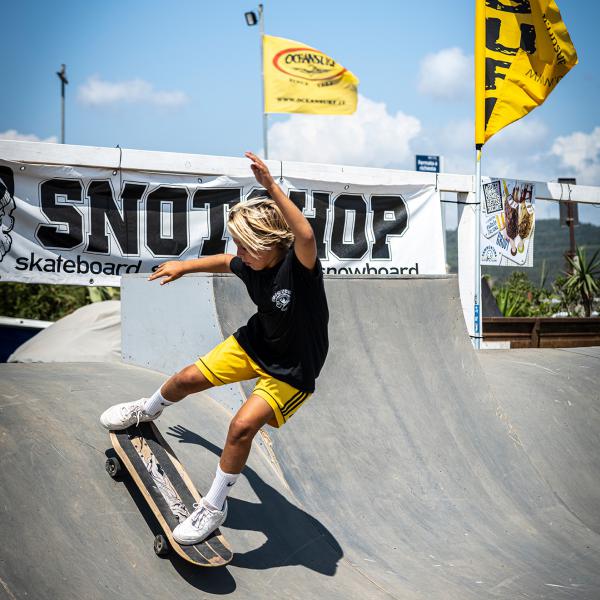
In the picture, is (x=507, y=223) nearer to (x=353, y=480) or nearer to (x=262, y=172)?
(x=353, y=480)

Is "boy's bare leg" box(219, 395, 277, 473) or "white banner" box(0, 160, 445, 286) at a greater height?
"white banner" box(0, 160, 445, 286)

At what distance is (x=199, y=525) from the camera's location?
3211 millimetres

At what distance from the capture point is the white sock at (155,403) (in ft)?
12.0

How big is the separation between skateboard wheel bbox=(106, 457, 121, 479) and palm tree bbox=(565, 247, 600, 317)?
12914mm

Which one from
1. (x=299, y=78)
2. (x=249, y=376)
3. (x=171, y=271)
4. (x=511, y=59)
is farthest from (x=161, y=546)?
(x=299, y=78)

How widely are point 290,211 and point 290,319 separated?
0.58 metres

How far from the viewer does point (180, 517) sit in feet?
11.0

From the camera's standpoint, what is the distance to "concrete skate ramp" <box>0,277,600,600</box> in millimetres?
3199

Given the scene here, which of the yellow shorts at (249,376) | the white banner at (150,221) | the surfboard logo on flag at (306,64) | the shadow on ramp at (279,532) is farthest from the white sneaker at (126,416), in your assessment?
the surfboard logo on flag at (306,64)

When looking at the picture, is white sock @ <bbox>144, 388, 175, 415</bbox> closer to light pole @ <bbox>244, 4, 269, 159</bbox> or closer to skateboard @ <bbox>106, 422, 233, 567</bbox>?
skateboard @ <bbox>106, 422, 233, 567</bbox>

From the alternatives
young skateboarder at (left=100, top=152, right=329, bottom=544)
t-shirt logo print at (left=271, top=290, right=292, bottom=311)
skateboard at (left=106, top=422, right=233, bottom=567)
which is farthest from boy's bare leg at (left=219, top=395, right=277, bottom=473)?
t-shirt logo print at (left=271, top=290, right=292, bottom=311)

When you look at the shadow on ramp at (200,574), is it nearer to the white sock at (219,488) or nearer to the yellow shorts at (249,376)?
the white sock at (219,488)

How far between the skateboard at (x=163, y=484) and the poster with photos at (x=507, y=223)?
6.95 metres

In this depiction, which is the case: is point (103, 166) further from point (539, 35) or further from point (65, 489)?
point (539, 35)
